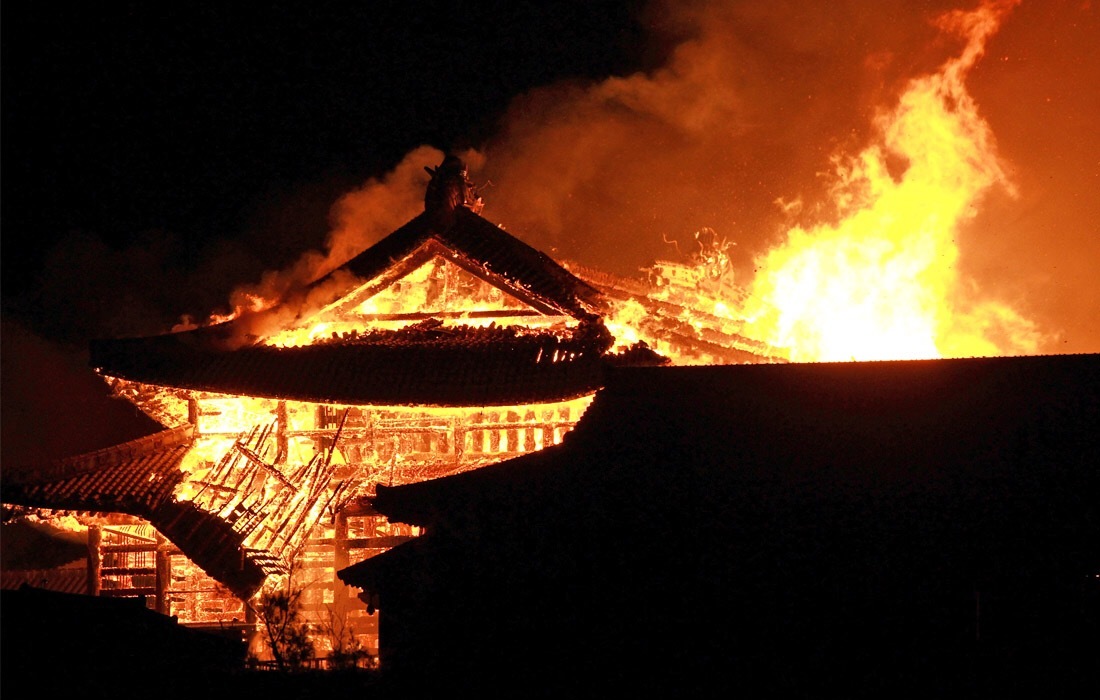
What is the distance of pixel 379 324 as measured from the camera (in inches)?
700

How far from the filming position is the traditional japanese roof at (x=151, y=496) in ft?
48.5

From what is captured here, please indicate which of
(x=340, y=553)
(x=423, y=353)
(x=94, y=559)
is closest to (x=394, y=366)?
(x=423, y=353)

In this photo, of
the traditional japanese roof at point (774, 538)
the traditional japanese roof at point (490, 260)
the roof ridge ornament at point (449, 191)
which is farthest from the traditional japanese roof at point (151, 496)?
the roof ridge ornament at point (449, 191)

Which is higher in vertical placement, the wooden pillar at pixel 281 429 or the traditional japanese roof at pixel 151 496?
the wooden pillar at pixel 281 429

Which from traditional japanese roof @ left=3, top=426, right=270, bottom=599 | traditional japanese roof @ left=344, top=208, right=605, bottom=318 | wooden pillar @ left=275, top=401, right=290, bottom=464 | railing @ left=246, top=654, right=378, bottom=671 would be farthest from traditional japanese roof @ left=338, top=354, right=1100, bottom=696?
wooden pillar @ left=275, top=401, right=290, bottom=464

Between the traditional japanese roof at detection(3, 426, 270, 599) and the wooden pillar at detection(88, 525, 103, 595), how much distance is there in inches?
38.5

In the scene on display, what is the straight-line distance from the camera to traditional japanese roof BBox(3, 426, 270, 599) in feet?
48.5

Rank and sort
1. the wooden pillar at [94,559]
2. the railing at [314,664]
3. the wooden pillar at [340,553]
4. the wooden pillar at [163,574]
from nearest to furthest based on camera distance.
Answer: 1. the railing at [314,664]
2. the wooden pillar at [340,553]
3. the wooden pillar at [163,574]
4. the wooden pillar at [94,559]

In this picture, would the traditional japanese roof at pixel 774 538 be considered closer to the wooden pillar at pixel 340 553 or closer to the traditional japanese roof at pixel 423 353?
the traditional japanese roof at pixel 423 353

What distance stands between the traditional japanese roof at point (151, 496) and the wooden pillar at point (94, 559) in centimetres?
98

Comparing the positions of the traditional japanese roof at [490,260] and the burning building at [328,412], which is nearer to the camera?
the burning building at [328,412]

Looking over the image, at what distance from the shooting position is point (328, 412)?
56.1ft

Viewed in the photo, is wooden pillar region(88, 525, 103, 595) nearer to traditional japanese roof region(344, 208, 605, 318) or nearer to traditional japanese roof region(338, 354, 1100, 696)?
traditional japanese roof region(344, 208, 605, 318)

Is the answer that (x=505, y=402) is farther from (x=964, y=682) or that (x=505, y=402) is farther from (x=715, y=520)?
(x=964, y=682)
